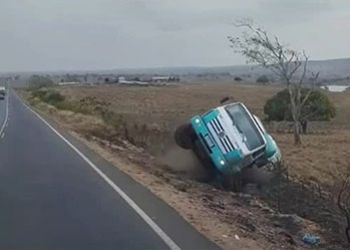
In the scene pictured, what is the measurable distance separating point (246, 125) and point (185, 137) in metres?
2.53

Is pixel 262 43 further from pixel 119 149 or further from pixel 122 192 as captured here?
pixel 122 192

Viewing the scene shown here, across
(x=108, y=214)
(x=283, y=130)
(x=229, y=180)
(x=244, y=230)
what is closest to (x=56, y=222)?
(x=108, y=214)

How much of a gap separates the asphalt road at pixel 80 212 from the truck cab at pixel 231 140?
2.75 m

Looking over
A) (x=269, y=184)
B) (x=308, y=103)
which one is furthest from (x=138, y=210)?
(x=308, y=103)

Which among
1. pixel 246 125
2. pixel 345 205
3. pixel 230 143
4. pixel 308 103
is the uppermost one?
pixel 246 125

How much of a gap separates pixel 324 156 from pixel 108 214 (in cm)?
2391

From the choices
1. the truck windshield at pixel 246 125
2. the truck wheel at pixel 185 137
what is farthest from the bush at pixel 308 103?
the truck windshield at pixel 246 125

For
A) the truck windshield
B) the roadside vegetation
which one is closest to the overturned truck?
the truck windshield

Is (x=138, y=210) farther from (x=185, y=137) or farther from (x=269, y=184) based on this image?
(x=185, y=137)

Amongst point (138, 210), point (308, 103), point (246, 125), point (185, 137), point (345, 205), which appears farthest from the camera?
point (308, 103)

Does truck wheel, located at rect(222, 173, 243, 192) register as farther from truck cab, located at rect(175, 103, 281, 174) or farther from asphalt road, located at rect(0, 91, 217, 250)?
asphalt road, located at rect(0, 91, 217, 250)

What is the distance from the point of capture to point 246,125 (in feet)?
69.3

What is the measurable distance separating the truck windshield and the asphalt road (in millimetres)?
3683

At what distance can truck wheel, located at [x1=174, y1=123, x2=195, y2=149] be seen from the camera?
74.2 ft
